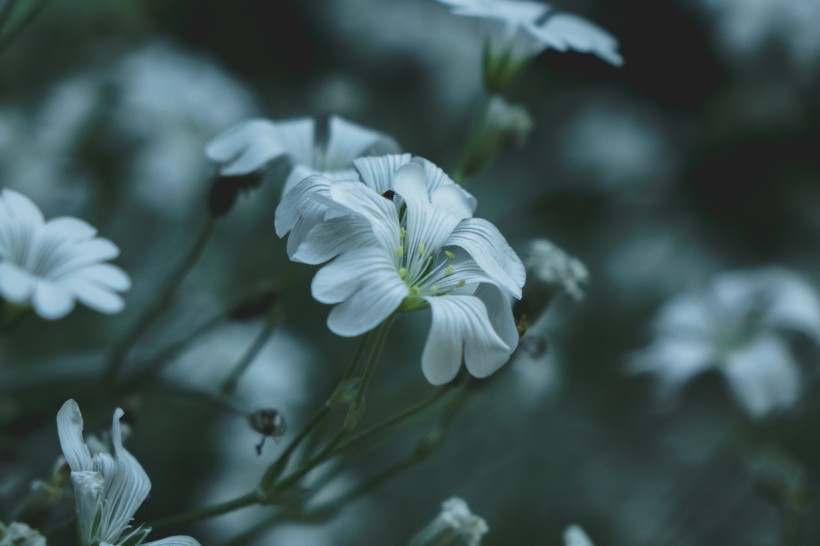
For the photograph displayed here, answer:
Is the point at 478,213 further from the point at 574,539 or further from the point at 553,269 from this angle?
the point at 574,539

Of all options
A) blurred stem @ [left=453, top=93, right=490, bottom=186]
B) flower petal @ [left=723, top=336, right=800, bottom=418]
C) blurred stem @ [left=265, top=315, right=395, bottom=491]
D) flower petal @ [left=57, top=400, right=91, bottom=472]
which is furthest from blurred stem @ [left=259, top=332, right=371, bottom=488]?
flower petal @ [left=723, top=336, right=800, bottom=418]

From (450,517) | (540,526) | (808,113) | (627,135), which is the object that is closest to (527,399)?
(540,526)

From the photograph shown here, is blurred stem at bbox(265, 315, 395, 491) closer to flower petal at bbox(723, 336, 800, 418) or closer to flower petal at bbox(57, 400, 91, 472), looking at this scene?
flower petal at bbox(57, 400, 91, 472)

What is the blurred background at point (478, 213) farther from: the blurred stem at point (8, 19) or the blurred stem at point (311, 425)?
the blurred stem at point (8, 19)

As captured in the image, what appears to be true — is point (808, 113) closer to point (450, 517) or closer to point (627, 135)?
point (627, 135)

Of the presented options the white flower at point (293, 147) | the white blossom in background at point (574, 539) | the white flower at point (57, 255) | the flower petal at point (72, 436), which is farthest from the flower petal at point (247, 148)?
the white blossom in background at point (574, 539)
